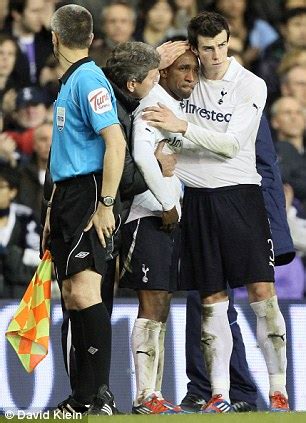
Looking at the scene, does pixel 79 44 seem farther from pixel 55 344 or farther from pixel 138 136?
pixel 55 344

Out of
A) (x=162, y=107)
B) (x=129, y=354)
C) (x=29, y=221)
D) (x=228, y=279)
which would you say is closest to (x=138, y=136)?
(x=162, y=107)

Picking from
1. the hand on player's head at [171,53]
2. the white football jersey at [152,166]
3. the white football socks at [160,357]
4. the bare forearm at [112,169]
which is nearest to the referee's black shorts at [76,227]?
the bare forearm at [112,169]

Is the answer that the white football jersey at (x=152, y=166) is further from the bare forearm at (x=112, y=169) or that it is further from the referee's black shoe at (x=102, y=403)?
the referee's black shoe at (x=102, y=403)

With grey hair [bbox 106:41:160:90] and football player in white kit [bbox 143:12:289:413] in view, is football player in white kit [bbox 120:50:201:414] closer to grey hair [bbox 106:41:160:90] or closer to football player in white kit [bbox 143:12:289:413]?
football player in white kit [bbox 143:12:289:413]

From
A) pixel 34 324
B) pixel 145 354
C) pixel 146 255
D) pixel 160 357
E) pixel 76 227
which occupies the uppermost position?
pixel 76 227

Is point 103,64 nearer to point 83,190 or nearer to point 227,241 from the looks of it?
point 227,241

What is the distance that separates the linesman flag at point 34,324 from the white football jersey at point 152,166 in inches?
21.6

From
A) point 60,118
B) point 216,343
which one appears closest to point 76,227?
point 60,118

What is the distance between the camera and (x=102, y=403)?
217 inches

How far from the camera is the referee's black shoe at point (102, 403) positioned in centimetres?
549

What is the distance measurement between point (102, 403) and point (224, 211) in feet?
3.92

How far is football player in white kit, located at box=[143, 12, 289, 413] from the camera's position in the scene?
6047mm

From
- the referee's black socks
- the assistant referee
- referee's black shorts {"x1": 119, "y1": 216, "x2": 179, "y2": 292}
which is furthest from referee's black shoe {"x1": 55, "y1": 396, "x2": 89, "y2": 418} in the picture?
referee's black shorts {"x1": 119, "y1": 216, "x2": 179, "y2": 292}

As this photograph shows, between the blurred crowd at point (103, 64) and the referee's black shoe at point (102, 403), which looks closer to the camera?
the referee's black shoe at point (102, 403)
